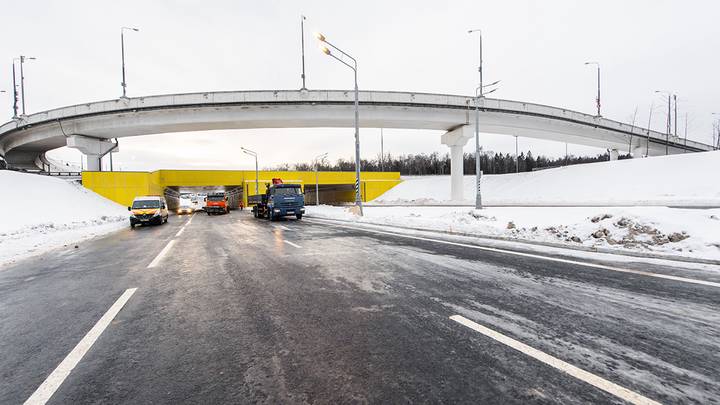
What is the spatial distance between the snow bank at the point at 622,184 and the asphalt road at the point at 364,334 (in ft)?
69.0

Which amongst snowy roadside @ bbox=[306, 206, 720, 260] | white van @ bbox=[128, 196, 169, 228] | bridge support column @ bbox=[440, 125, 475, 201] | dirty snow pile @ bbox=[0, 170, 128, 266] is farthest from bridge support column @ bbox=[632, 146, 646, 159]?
dirty snow pile @ bbox=[0, 170, 128, 266]

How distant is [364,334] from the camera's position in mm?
3494

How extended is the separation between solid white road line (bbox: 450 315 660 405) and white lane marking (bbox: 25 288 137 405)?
380 centimetres

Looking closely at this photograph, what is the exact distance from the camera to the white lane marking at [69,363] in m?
2.49

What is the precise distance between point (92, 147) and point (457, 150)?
38.6 meters

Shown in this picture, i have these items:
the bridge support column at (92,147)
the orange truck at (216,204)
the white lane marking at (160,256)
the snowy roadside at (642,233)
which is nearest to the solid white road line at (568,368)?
the snowy roadside at (642,233)

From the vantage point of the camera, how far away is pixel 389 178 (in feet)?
200

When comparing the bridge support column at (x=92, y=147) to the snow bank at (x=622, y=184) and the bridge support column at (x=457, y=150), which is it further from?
the bridge support column at (x=457, y=150)

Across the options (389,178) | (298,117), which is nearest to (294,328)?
(298,117)

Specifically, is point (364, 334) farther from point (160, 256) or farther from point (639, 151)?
point (639, 151)

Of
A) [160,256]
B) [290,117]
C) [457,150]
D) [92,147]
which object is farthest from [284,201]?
[92,147]

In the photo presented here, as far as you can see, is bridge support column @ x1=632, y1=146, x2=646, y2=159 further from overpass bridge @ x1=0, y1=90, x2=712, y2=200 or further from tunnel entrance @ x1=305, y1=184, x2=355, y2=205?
tunnel entrance @ x1=305, y1=184, x2=355, y2=205

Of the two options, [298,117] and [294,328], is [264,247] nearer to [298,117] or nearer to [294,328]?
[294,328]

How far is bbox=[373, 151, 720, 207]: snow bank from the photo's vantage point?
2543 cm
